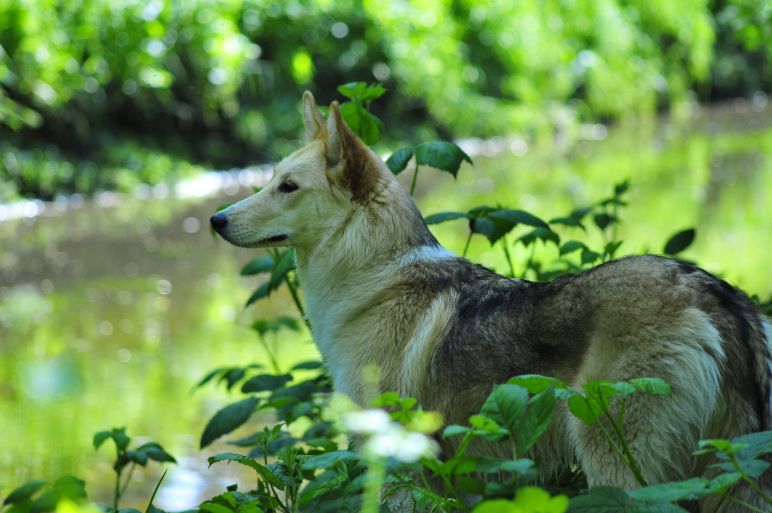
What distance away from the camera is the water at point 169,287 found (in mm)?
5488

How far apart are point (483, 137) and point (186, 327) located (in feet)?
38.2

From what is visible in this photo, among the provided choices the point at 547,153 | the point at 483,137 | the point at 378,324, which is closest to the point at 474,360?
the point at 378,324

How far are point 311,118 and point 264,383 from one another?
107cm

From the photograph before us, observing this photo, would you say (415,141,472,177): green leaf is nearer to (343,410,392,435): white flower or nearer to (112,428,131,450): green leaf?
(112,428,131,450): green leaf

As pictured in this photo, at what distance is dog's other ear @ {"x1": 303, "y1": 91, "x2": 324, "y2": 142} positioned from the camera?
3.61 metres

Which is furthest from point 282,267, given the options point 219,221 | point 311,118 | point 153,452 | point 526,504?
point 526,504

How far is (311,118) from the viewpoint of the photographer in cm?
366

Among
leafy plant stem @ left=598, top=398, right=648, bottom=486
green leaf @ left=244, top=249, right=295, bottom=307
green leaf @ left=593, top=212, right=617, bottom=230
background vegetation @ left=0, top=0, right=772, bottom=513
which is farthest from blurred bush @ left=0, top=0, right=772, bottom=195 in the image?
leafy plant stem @ left=598, top=398, right=648, bottom=486

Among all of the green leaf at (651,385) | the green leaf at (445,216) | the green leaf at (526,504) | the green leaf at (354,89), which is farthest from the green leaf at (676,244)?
the green leaf at (526,504)

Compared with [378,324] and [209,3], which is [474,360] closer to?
[378,324]

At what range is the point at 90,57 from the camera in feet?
42.9

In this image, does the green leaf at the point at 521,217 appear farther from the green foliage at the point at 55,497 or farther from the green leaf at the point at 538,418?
the green foliage at the point at 55,497

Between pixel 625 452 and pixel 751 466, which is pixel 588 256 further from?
pixel 751 466

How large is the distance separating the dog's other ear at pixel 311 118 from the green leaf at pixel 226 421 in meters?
0.99
